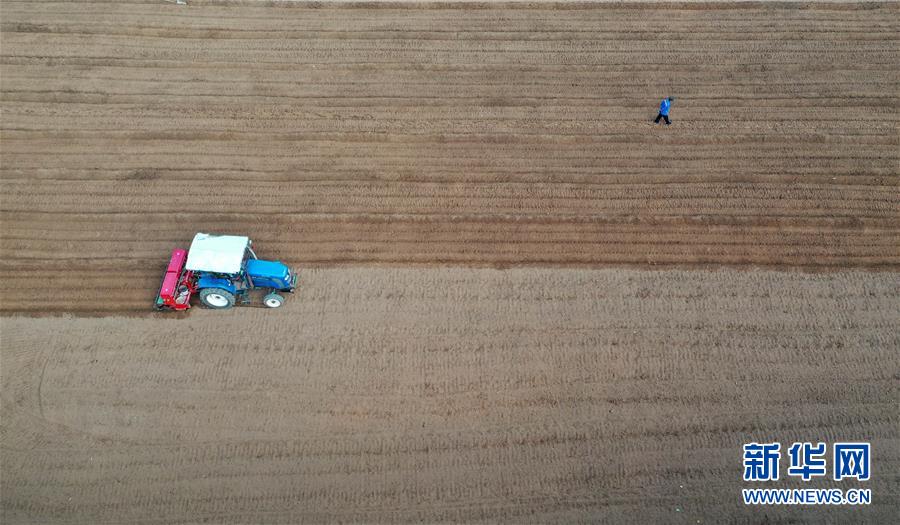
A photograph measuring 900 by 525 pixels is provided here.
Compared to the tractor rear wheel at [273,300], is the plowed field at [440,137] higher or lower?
higher

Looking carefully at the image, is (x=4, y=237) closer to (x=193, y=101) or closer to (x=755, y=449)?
(x=193, y=101)

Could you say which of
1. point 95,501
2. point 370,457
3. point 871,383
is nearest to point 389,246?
point 370,457

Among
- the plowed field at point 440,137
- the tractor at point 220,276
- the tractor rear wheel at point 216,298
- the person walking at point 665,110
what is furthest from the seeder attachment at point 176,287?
the person walking at point 665,110

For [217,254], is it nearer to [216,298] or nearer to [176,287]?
[216,298]

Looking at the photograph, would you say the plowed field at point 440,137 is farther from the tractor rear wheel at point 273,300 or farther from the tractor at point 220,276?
the tractor rear wheel at point 273,300

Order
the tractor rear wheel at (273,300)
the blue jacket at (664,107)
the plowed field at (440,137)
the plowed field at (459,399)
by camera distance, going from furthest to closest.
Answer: the blue jacket at (664,107)
the plowed field at (440,137)
the tractor rear wheel at (273,300)
the plowed field at (459,399)

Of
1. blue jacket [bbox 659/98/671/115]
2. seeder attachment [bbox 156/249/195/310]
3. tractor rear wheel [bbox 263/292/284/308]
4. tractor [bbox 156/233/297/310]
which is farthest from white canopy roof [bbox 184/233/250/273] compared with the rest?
blue jacket [bbox 659/98/671/115]
